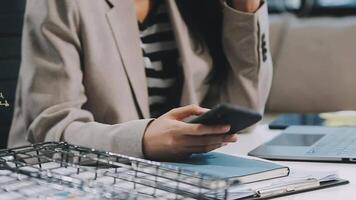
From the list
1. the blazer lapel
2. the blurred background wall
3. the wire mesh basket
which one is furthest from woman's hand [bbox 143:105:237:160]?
the blurred background wall

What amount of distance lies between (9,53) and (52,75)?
11.7 inches

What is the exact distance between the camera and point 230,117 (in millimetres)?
934

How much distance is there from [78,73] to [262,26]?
475mm

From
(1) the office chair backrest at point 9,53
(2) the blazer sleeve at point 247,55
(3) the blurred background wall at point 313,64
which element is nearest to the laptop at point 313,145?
(2) the blazer sleeve at point 247,55

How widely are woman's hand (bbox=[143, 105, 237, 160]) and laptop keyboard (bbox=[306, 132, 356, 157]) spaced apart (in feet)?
0.72

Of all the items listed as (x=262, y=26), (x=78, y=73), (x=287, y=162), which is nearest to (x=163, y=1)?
(x=262, y=26)

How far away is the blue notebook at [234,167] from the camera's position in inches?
36.4

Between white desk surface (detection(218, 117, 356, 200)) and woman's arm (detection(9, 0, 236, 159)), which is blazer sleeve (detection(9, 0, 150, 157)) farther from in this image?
white desk surface (detection(218, 117, 356, 200))

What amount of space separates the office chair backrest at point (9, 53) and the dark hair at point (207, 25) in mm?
366

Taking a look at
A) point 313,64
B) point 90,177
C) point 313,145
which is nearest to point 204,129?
point 90,177

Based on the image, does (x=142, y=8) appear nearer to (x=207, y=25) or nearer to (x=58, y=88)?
(x=207, y=25)

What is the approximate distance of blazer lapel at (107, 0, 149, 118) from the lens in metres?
1.39

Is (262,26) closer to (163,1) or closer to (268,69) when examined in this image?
(268,69)

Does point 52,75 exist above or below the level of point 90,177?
above
